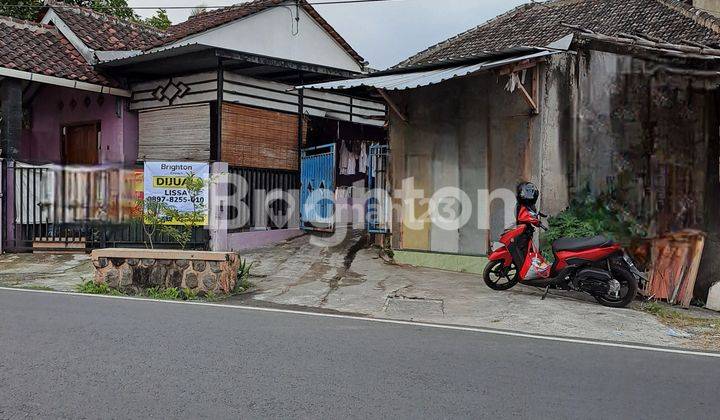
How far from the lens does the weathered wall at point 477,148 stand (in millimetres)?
10789

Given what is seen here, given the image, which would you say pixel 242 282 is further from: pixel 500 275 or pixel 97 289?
pixel 500 275

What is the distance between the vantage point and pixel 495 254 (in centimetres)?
975

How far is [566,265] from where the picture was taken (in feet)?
29.7

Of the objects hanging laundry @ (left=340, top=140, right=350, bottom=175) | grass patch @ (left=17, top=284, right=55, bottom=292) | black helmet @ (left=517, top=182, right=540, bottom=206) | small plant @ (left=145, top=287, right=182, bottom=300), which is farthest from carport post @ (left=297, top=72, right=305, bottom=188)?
black helmet @ (left=517, top=182, right=540, bottom=206)

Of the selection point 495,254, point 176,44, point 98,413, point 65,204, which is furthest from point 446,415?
point 176,44

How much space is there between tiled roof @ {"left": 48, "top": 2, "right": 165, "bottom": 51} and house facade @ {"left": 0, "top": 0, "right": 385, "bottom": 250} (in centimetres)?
4

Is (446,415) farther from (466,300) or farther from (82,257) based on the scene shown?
(82,257)

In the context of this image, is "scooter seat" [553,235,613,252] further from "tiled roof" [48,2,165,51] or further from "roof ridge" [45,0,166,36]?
"roof ridge" [45,0,166,36]

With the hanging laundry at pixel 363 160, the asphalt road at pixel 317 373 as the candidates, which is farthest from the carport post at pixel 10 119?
the hanging laundry at pixel 363 160

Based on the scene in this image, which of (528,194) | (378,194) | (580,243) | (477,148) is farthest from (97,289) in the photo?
(580,243)

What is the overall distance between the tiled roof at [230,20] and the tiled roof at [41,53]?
179cm

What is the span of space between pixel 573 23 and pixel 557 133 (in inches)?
272

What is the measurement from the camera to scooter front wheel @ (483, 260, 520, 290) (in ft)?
32.2

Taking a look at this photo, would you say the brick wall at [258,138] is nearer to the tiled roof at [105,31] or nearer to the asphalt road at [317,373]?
the tiled roof at [105,31]
